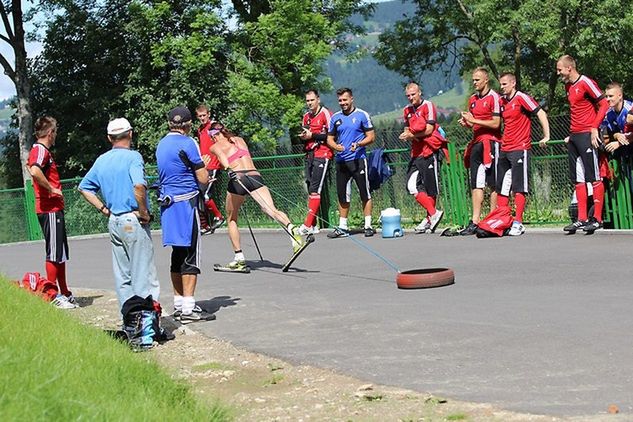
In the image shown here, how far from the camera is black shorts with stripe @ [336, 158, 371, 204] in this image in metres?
19.0

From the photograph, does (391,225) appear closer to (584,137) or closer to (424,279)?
(584,137)

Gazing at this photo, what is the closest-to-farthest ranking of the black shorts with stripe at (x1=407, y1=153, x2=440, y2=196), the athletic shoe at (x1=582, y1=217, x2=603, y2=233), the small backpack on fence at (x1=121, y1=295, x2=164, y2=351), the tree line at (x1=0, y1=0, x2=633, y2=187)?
the small backpack on fence at (x1=121, y1=295, x2=164, y2=351), the athletic shoe at (x1=582, y1=217, x2=603, y2=233), the black shorts with stripe at (x1=407, y1=153, x2=440, y2=196), the tree line at (x1=0, y1=0, x2=633, y2=187)

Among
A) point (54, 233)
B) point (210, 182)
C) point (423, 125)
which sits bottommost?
point (54, 233)

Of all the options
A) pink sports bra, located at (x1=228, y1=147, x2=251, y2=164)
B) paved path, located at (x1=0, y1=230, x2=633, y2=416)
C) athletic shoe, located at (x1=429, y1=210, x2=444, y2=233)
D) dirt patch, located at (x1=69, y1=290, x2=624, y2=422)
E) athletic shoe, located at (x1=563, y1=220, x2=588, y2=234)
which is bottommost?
dirt patch, located at (x1=69, y1=290, x2=624, y2=422)

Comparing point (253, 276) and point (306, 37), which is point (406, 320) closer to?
point (253, 276)

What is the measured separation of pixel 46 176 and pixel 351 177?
7421 millimetres

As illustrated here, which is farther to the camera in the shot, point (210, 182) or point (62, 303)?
point (210, 182)

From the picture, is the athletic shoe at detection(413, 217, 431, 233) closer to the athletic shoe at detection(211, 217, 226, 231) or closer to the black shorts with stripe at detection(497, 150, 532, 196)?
the black shorts with stripe at detection(497, 150, 532, 196)

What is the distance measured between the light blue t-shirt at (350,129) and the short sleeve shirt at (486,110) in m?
2.11

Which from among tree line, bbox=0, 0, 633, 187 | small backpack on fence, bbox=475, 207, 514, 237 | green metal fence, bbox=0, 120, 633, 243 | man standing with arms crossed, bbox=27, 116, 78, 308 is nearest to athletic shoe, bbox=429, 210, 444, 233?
green metal fence, bbox=0, 120, 633, 243

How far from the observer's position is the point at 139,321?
1005cm

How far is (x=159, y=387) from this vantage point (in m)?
7.37

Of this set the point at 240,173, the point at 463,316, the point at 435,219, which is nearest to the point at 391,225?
the point at 435,219

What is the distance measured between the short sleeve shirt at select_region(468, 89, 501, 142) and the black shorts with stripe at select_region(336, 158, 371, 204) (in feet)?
8.25
